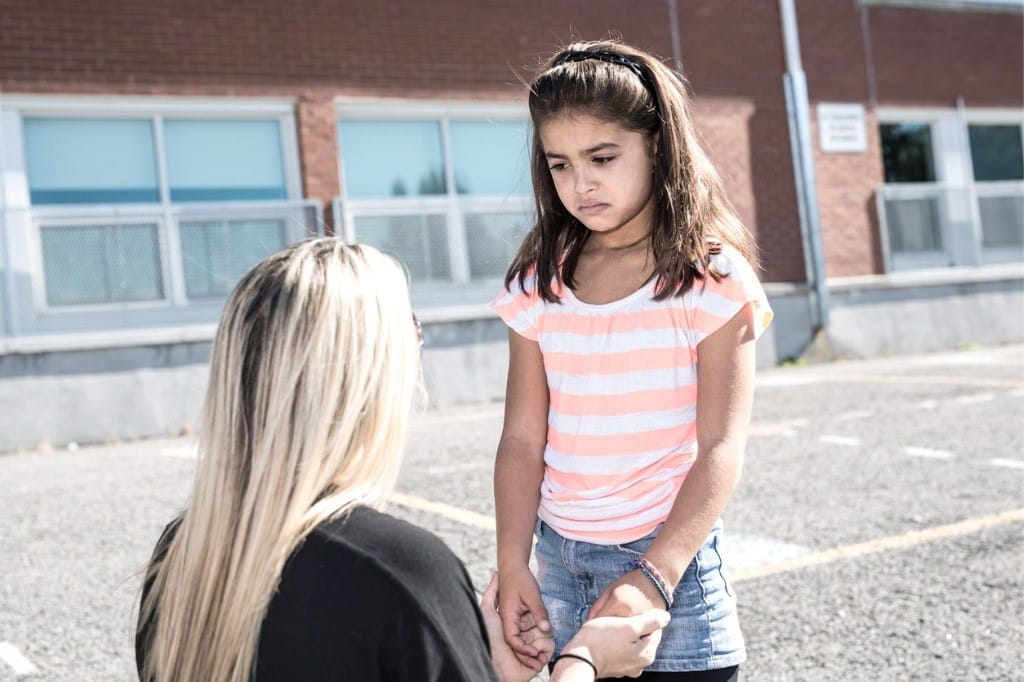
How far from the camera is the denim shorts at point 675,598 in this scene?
6.21ft

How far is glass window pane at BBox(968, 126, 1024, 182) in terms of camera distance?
52.1 ft

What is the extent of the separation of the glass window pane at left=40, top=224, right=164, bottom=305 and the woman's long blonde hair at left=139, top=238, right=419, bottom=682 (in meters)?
9.07

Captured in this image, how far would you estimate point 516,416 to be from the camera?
2.11 meters

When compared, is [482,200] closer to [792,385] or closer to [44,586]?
[792,385]

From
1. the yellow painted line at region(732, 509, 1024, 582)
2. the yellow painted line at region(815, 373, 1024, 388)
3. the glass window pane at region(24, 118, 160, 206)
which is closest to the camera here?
the yellow painted line at region(732, 509, 1024, 582)

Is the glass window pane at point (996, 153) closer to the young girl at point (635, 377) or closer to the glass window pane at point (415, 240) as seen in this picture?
the glass window pane at point (415, 240)

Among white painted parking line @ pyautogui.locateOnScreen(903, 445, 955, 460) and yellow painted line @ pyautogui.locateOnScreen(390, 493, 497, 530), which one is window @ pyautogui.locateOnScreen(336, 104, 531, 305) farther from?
yellow painted line @ pyautogui.locateOnScreen(390, 493, 497, 530)

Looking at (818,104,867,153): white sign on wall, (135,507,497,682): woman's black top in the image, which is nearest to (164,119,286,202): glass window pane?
(818,104,867,153): white sign on wall

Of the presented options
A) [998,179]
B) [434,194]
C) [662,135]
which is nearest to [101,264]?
[434,194]

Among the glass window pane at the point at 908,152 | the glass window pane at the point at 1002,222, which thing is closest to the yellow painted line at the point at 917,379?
the glass window pane at the point at 908,152

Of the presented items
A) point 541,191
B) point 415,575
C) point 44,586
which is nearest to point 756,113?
point 44,586

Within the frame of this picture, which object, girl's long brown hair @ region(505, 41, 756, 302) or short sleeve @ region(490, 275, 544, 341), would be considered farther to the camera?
short sleeve @ region(490, 275, 544, 341)

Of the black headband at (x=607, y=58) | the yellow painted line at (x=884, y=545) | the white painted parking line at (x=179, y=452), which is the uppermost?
the black headband at (x=607, y=58)

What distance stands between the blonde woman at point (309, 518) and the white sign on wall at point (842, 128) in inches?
544
